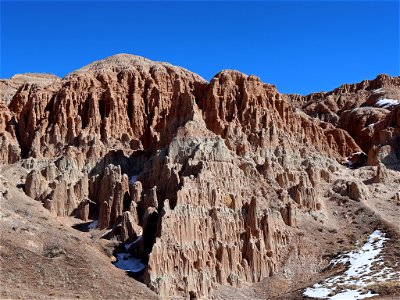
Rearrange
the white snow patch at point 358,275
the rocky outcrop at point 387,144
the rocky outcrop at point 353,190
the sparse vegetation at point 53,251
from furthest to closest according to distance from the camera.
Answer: the rocky outcrop at point 387,144
the rocky outcrop at point 353,190
the sparse vegetation at point 53,251
the white snow patch at point 358,275

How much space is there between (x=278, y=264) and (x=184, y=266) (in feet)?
47.1

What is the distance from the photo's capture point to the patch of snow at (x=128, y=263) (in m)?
77.9

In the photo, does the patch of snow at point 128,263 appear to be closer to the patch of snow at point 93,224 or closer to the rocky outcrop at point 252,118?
the patch of snow at point 93,224

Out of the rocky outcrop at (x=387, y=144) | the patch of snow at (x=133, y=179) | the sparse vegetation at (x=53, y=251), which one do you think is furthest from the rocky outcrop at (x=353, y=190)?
the sparse vegetation at (x=53, y=251)

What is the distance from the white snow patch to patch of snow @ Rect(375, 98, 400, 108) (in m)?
101

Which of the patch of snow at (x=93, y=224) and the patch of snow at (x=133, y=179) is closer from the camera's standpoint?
the patch of snow at (x=93, y=224)

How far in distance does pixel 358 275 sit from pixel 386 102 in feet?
387

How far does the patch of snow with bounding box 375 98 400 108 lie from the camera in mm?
182637

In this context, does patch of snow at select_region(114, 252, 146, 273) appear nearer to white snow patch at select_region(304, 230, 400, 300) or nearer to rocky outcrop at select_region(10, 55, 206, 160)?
white snow patch at select_region(304, 230, 400, 300)

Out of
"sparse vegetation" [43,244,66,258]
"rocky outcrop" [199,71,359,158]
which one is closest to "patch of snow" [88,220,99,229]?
"sparse vegetation" [43,244,66,258]

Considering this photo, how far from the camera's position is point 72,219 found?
94812mm

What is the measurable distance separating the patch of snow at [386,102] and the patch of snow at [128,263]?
120 m

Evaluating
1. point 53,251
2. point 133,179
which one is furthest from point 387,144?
point 53,251

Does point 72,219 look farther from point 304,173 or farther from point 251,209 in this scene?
point 304,173
